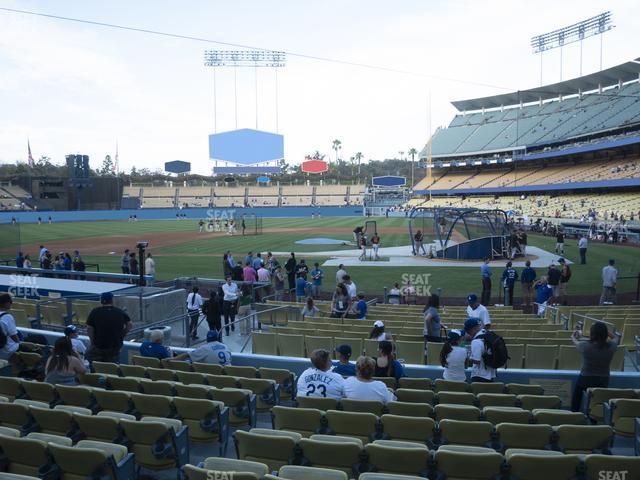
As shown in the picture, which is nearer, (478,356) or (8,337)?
(478,356)

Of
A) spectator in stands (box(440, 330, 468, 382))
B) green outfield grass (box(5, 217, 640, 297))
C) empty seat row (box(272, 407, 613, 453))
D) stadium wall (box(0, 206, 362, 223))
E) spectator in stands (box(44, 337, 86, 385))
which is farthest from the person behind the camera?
stadium wall (box(0, 206, 362, 223))

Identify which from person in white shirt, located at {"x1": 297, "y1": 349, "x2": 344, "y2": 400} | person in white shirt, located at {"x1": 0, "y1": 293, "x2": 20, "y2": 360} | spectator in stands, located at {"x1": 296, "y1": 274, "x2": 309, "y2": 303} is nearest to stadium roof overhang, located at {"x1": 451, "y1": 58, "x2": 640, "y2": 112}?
spectator in stands, located at {"x1": 296, "y1": 274, "x2": 309, "y2": 303}

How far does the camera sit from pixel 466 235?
28500 mm

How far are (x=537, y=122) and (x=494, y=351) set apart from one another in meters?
77.2

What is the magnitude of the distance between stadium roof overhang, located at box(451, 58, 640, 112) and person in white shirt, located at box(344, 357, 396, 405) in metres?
51.8

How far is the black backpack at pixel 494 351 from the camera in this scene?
657cm

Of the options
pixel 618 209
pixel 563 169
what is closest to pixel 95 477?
pixel 618 209

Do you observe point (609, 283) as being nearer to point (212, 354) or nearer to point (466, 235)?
point (466, 235)

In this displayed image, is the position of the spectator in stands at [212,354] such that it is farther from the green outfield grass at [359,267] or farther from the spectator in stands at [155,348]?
the green outfield grass at [359,267]

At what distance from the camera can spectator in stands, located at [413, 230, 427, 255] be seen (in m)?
29.4

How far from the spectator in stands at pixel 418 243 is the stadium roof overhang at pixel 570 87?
95.7 feet

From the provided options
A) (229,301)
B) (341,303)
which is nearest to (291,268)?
(229,301)

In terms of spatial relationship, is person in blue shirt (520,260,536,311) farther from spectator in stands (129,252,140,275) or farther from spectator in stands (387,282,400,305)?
spectator in stands (129,252,140,275)

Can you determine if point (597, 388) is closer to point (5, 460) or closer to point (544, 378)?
point (544, 378)
